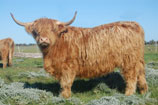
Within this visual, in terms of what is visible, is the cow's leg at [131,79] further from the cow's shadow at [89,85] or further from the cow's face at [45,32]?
the cow's face at [45,32]

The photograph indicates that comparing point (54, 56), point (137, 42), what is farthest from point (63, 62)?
point (137, 42)

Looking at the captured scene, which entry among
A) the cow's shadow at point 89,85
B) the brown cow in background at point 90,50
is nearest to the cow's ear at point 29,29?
the brown cow in background at point 90,50

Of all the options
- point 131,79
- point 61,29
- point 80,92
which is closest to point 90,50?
point 61,29

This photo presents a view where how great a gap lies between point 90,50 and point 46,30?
1.18 meters

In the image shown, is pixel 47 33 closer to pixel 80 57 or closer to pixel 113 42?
pixel 80 57

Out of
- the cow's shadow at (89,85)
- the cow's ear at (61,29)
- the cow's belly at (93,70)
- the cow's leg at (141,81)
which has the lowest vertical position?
the cow's shadow at (89,85)

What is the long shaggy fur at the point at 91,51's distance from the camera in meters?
5.04

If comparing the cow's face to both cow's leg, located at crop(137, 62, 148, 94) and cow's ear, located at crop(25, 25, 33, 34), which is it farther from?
cow's leg, located at crop(137, 62, 148, 94)

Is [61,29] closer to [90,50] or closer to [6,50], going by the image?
[90,50]

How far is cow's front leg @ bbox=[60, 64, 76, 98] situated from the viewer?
198 inches

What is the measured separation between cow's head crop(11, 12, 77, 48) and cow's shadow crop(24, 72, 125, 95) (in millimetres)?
1684

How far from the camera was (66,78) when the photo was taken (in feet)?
16.6

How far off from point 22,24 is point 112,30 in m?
2.38

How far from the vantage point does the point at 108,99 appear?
448 cm
